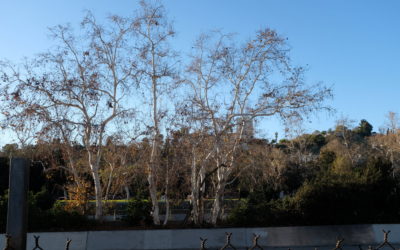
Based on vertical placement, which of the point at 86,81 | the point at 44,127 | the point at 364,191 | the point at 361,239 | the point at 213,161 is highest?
the point at 86,81

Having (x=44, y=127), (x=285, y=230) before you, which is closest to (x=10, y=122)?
(x=44, y=127)

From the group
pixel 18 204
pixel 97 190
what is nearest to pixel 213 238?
pixel 97 190

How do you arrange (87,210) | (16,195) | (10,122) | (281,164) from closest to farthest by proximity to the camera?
(16,195), (10,122), (87,210), (281,164)

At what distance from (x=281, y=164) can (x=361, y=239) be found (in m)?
19.0

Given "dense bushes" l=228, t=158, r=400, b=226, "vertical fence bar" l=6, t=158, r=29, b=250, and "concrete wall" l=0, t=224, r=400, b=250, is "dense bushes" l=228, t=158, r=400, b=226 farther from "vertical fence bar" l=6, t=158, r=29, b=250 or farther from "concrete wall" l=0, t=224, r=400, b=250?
"vertical fence bar" l=6, t=158, r=29, b=250

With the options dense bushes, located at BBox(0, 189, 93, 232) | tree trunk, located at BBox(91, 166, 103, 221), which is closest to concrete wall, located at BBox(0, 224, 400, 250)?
dense bushes, located at BBox(0, 189, 93, 232)

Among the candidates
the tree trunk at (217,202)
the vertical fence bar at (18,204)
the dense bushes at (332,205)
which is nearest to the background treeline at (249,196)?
the dense bushes at (332,205)

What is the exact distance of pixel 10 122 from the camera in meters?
15.1

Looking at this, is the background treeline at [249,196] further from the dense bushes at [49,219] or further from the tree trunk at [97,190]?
the tree trunk at [97,190]

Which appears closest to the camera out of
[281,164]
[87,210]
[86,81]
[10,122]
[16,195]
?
[16,195]

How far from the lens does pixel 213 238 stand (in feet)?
48.6

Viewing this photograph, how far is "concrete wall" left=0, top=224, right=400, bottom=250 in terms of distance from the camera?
14.4 meters

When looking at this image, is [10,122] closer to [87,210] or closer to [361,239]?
[87,210]

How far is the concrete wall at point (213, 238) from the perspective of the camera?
1441cm
